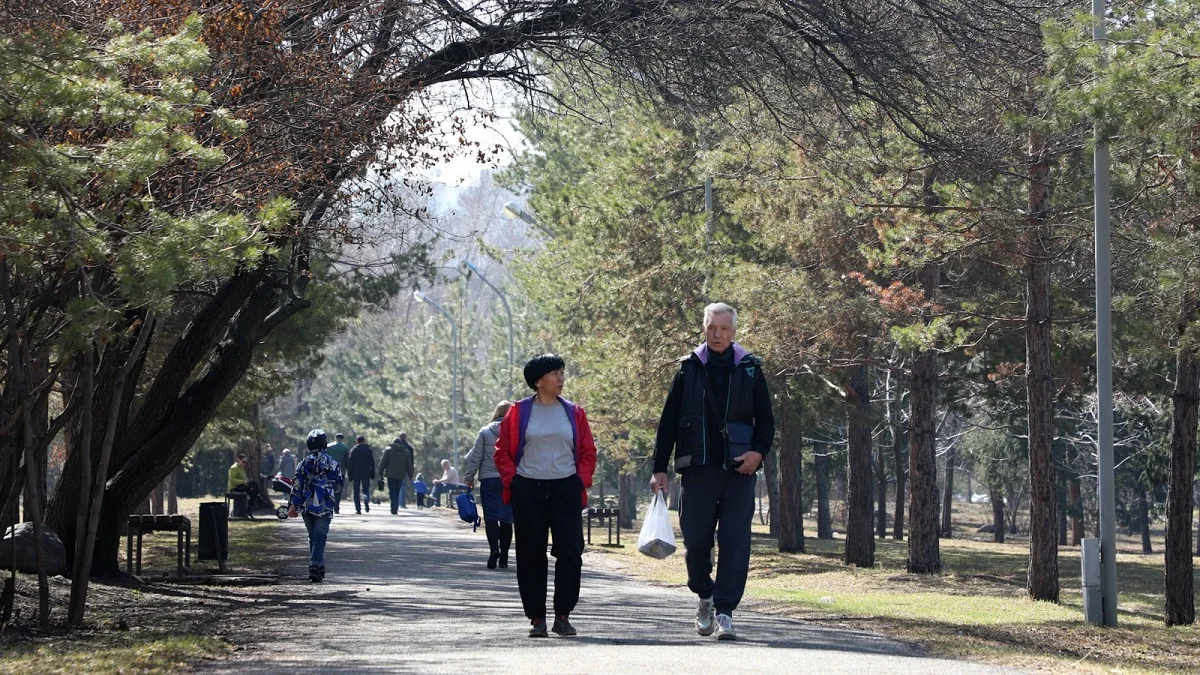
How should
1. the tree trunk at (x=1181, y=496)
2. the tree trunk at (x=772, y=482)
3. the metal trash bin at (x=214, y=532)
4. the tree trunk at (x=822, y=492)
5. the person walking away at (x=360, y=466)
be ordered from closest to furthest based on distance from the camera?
the tree trunk at (x=1181, y=496) → the metal trash bin at (x=214, y=532) → the person walking away at (x=360, y=466) → the tree trunk at (x=772, y=482) → the tree trunk at (x=822, y=492)

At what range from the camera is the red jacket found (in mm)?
9766

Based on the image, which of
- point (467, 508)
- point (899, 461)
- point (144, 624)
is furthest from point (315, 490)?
point (899, 461)

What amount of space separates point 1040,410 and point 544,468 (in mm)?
12330

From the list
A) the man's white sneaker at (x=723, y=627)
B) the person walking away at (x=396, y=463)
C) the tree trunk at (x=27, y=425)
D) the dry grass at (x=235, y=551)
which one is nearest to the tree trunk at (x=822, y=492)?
the person walking away at (x=396, y=463)

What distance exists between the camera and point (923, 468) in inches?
999

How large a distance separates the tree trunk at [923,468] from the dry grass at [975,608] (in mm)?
444

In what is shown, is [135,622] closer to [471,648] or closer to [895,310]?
[471,648]

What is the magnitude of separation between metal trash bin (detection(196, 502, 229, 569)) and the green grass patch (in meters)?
8.13

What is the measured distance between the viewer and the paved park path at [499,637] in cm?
867

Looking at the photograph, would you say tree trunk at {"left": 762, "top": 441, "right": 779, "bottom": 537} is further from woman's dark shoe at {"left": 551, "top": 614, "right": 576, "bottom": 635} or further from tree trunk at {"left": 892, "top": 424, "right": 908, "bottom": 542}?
woman's dark shoe at {"left": 551, "top": 614, "right": 576, "bottom": 635}

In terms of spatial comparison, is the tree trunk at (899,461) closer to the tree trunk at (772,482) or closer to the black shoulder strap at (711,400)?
the tree trunk at (772,482)

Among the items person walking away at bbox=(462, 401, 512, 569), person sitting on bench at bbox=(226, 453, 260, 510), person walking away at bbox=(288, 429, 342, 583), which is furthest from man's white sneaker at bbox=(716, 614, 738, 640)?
person sitting on bench at bbox=(226, 453, 260, 510)

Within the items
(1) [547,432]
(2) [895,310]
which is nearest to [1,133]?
(1) [547,432]

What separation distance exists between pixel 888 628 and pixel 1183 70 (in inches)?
181
